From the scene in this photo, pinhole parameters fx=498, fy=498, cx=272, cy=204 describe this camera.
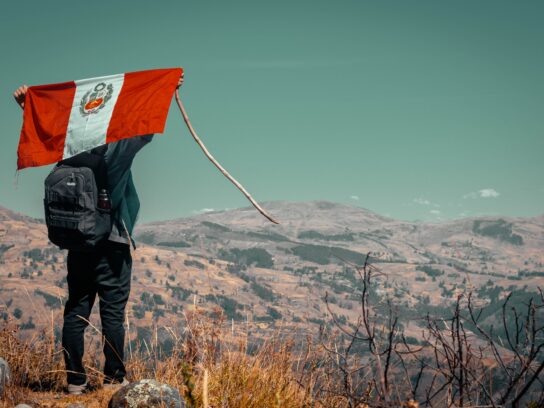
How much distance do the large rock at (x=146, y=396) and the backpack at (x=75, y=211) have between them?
1262 mm

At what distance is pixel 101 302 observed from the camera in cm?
467

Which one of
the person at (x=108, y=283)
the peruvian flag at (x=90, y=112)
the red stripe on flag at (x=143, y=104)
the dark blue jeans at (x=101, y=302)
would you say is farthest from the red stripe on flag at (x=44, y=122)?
the dark blue jeans at (x=101, y=302)

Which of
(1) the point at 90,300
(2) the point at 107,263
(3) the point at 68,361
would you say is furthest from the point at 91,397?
(2) the point at 107,263

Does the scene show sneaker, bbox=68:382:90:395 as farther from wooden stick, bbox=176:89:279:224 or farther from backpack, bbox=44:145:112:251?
wooden stick, bbox=176:89:279:224

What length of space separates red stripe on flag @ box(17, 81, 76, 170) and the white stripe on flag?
98 mm

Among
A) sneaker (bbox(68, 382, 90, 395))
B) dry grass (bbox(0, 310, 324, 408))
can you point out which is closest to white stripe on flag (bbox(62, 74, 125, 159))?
dry grass (bbox(0, 310, 324, 408))

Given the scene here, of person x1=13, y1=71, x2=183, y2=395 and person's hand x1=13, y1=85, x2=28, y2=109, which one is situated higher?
person's hand x1=13, y1=85, x2=28, y2=109

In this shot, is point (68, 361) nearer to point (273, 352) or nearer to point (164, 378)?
point (164, 378)

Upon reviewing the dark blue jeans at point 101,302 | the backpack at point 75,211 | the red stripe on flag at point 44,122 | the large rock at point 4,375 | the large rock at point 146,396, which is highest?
the red stripe on flag at point 44,122

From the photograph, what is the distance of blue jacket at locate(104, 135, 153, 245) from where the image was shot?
14.8ft

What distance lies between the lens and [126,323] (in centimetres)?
511

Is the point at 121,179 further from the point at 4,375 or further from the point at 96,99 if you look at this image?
the point at 4,375

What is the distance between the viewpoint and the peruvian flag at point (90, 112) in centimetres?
465

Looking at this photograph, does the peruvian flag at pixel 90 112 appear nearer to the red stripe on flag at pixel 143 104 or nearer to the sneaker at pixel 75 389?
the red stripe on flag at pixel 143 104
